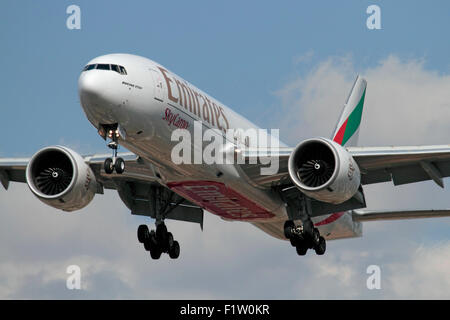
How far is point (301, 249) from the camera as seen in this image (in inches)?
1332

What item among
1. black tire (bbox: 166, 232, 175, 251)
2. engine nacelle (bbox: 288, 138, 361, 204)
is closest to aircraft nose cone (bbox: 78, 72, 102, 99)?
engine nacelle (bbox: 288, 138, 361, 204)

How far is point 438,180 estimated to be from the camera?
30.9m

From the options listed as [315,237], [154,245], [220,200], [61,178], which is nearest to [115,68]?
[61,178]

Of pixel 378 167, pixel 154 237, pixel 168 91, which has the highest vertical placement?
pixel 168 91

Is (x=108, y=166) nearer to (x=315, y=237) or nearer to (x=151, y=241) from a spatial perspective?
(x=151, y=241)

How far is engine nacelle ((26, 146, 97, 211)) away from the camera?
104 ft

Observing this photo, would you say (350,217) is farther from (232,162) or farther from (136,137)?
(136,137)

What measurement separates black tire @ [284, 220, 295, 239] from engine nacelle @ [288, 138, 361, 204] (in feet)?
12.8

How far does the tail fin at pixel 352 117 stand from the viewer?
40.3m

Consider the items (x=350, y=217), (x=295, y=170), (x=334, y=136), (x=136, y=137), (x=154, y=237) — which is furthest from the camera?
(x=334, y=136)

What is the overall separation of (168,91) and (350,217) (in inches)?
485

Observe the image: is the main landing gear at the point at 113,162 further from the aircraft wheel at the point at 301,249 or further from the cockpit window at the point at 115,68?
the aircraft wheel at the point at 301,249

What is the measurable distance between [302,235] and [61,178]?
911cm
